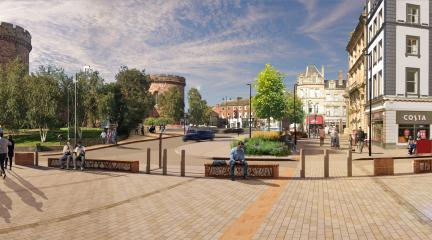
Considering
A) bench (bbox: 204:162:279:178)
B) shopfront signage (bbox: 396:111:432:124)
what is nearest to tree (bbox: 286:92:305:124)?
shopfront signage (bbox: 396:111:432:124)

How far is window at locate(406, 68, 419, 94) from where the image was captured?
31203 millimetres

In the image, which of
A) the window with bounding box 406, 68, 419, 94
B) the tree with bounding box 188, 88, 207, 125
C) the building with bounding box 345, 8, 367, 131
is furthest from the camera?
the tree with bounding box 188, 88, 207, 125

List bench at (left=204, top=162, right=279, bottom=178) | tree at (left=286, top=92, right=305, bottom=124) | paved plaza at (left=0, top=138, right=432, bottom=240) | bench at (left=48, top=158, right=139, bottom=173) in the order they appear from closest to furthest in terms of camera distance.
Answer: paved plaza at (left=0, top=138, right=432, bottom=240), bench at (left=204, top=162, right=279, bottom=178), bench at (left=48, top=158, right=139, bottom=173), tree at (left=286, top=92, right=305, bottom=124)

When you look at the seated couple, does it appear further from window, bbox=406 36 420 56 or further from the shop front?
window, bbox=406 36 420 56

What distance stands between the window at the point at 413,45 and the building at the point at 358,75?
563cm

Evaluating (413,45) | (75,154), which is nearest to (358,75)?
(413,45)

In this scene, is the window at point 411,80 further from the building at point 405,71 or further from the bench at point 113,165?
the bench at point 113,165

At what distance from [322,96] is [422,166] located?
70661 mm

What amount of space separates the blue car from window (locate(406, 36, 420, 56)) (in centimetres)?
2215

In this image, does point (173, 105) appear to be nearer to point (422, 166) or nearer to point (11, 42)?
point (11, 42)

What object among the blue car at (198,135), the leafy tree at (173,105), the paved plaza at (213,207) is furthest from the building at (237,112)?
the paved plaza at (213,207)

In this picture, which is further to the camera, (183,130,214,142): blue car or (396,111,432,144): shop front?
(183,130,214,142): blue car

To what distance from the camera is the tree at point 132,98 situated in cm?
4356

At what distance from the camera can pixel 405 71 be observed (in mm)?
31047
